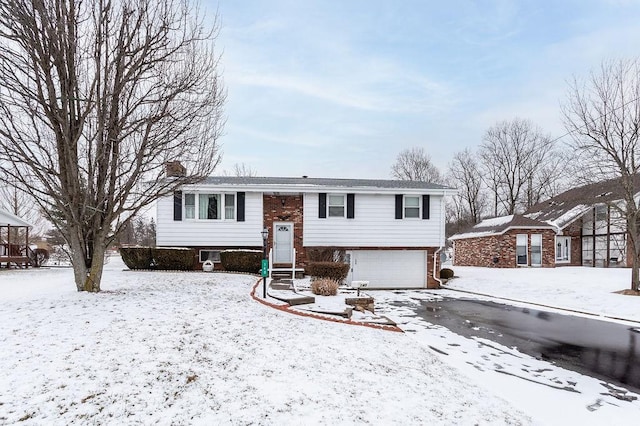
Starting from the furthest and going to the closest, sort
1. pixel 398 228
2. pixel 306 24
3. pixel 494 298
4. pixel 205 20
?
pixel 398 228 < pixel 494 298 < pixel 306 24 < pixel 205 20

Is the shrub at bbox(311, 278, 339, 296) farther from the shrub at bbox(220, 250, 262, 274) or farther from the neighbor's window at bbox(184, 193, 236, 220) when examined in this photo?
the neighbor's window at bbox(184, 193, 236, 220)

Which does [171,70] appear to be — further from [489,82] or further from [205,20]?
[489,82]

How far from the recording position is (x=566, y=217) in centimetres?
2500

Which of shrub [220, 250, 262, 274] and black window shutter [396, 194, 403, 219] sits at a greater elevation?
black window shutter [396, 194, 403, 219]

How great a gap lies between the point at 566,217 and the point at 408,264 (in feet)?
46.5

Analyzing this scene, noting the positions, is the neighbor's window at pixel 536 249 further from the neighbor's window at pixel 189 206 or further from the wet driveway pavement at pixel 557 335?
the neighbor's window at pixel 189 206

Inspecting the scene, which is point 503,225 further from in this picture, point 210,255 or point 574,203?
point 210,255

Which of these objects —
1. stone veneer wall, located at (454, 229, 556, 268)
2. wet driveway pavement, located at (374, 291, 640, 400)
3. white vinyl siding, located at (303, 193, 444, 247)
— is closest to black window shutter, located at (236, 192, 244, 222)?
white vinyl siding, located at (303, 193, 444, 247)

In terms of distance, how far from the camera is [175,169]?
9.03 meters

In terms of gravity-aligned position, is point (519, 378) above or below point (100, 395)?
below

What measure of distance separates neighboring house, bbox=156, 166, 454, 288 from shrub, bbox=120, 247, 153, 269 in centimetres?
96

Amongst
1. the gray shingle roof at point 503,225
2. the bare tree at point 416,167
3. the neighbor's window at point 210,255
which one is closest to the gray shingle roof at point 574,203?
the gray shingle roof at point 503,225

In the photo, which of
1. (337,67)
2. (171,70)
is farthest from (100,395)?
(337,67)

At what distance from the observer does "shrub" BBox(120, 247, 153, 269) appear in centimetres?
1493
